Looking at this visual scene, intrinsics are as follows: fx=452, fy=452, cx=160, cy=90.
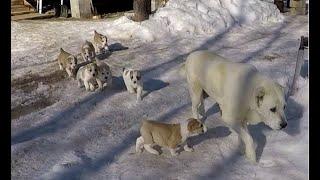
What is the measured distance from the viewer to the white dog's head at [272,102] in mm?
4625

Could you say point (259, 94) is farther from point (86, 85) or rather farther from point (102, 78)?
point (86, 85)

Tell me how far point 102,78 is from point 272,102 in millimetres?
3346

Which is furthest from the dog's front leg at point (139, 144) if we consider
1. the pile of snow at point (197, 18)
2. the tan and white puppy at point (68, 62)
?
the pile of snow at point (197, 18)

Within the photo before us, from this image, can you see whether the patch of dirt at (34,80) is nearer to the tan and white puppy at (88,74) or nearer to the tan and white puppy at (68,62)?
the tan and white puppy at (68,62)

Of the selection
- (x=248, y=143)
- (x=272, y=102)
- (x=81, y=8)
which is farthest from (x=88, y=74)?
(x=81, y=8)

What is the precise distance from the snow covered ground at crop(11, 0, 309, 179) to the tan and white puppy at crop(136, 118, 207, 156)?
0.19 metres

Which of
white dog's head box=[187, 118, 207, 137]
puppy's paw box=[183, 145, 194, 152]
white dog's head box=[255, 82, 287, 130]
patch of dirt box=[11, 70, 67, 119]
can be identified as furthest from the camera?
patch of dirt box=[11, 70, 67, 119]

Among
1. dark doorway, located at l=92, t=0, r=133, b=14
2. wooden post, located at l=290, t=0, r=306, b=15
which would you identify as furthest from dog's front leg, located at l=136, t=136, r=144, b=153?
dark doorway, located at l=92, t=0, r=133, b=14

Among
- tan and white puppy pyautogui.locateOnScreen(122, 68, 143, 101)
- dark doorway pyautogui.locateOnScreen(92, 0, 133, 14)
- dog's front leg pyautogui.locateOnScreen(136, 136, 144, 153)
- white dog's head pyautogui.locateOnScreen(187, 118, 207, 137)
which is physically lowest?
dog's front leg pyautogui.locateOnScreen(136, 136, 144, 153)

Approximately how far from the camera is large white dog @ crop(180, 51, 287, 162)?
465 centimetres

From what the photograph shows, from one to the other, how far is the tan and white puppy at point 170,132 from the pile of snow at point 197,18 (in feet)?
18.6

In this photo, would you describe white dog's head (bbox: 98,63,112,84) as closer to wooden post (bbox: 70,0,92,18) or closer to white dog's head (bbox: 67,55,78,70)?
white dog's head (bbox: 67,55,78,70)

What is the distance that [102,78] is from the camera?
7.23 m
